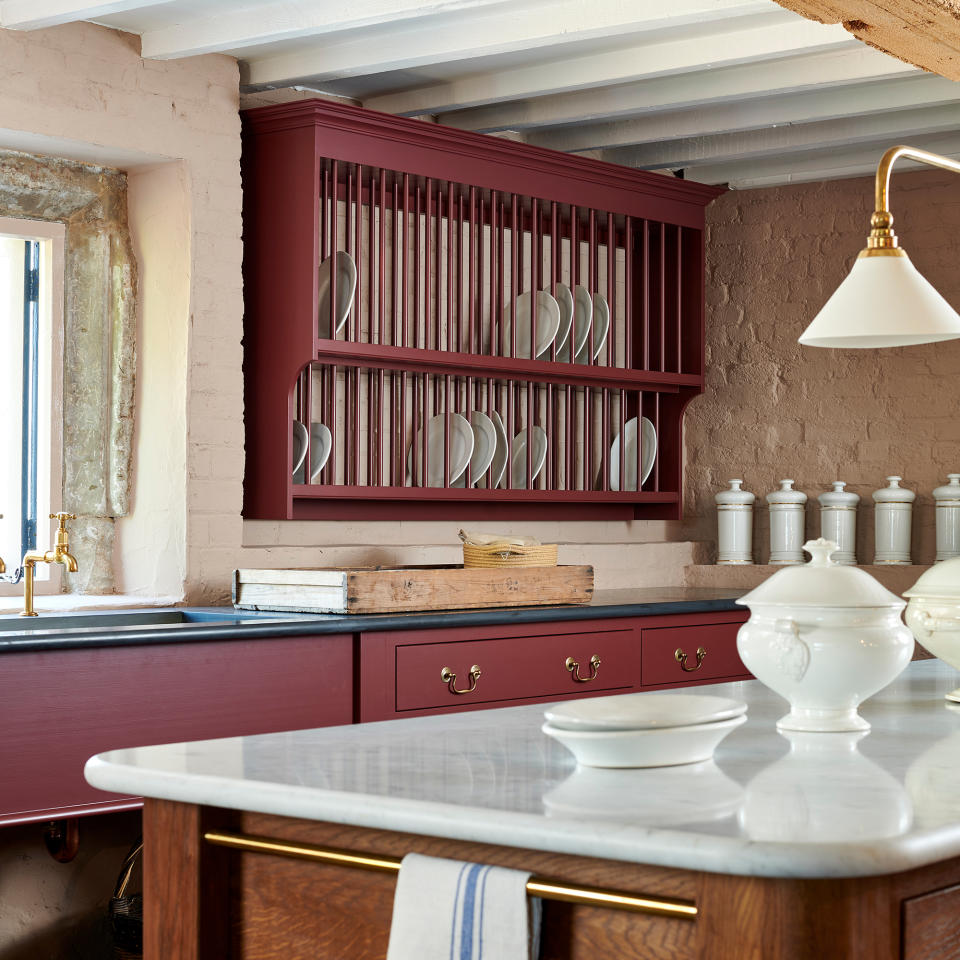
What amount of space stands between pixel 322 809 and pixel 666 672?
313 centimetres

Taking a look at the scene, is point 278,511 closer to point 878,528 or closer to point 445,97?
point 445,97

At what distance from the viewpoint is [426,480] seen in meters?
4.71

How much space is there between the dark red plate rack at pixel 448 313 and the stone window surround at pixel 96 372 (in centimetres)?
37

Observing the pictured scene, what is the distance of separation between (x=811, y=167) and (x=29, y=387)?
301cm

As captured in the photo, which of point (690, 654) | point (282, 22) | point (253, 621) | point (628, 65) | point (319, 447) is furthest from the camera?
point (690, 654)

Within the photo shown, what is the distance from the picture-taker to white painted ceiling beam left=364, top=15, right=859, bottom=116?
4.10 meters

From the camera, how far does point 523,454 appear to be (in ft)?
17.0

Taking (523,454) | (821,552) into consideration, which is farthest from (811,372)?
(821,552)

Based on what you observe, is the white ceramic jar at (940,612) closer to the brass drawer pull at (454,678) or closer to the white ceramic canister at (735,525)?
the brass drawer pull at (454,678)

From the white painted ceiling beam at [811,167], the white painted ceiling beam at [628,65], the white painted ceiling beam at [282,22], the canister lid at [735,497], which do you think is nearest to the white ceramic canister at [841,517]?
the canister lid at [735,497]

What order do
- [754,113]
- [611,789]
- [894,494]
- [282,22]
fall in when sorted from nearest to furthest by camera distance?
[611,789] → [282,22] → [754,113] → [894,494]

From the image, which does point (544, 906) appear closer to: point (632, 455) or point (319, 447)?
point (319, 447)

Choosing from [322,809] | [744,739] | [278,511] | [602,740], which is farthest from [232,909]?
[278,511]

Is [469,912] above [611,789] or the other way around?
the other way around
